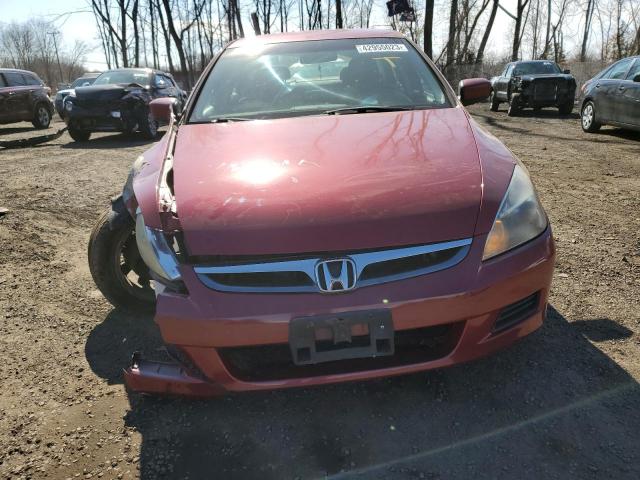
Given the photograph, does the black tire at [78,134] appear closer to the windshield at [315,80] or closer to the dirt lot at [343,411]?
the dirt lot at [343,411]

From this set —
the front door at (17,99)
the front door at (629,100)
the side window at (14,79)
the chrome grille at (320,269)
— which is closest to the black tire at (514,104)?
the front door at (629,100)

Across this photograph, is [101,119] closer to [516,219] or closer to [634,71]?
[634,71]

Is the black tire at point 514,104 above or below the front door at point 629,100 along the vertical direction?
below

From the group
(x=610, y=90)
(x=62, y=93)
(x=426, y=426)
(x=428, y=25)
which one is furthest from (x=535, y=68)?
(x=426, y=426)

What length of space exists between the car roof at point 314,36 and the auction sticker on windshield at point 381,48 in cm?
17

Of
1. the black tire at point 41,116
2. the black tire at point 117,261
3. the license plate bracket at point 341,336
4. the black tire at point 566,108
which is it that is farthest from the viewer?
the black tire at point 566,108

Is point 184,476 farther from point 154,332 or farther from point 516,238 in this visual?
point 516,238

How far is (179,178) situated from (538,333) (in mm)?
1814

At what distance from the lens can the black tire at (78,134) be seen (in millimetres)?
10070

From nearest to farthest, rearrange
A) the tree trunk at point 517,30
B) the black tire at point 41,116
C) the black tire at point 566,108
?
the black tire at point 41,116 < the black tire at point 566,108 < the tree trunk at point 517,30

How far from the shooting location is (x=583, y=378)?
6.99 ft

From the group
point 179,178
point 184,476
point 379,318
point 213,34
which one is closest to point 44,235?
point 179,178

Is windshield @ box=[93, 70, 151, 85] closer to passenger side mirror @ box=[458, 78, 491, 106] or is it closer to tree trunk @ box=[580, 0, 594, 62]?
passenger side mirror @ box=[458, 78, 491, 106]

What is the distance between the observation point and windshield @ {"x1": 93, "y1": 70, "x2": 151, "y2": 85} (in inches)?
413
